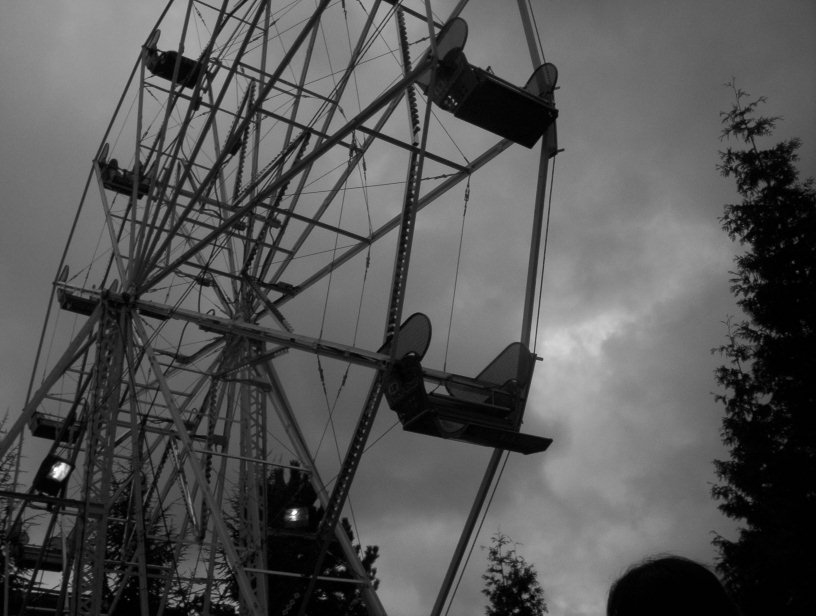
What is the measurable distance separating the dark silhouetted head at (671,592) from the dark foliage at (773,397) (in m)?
15.3

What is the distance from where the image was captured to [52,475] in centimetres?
1108

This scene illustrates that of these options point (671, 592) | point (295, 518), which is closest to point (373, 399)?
point (295, 518)

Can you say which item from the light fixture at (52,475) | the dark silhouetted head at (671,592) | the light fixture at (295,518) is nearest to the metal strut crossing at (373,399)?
the light fixture at (295,518)

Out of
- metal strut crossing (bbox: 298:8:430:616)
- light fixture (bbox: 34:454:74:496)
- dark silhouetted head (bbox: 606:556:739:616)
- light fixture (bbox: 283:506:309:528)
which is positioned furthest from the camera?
light fixture (bbox: 283:506:309:528)

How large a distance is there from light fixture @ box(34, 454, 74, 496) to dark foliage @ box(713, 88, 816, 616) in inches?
470

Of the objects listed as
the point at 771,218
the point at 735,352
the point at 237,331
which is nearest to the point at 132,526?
the point at 237,331

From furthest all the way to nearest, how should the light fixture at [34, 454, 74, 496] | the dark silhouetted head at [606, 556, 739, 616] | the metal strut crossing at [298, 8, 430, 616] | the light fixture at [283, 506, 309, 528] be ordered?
1. the light fixture at [283, 506, 309, 528]
2. the light fixture at [34, 454, 74, 496]
3. the metal strut crossing at [298, 8, 430, 616]
4. the dark silhouetted head at [606, 556, 739, 616]

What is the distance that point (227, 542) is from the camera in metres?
10.7

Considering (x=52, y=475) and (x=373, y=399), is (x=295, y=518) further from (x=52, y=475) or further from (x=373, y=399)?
(x=373, y=399)

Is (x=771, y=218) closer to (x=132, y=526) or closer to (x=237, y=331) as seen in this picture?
(x=237, y=331)

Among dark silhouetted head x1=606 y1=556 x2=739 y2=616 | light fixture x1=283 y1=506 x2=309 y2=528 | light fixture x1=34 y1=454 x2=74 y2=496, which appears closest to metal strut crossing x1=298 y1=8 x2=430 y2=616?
light fixture x1=283 y1=506 x2=309 y2=528

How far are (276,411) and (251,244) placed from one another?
12.0 ft

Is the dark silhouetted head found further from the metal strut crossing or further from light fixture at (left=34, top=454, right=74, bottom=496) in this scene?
light fixture at (left=34, top=454, right=74, bottom=496)

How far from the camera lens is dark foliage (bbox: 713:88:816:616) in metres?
15.7
